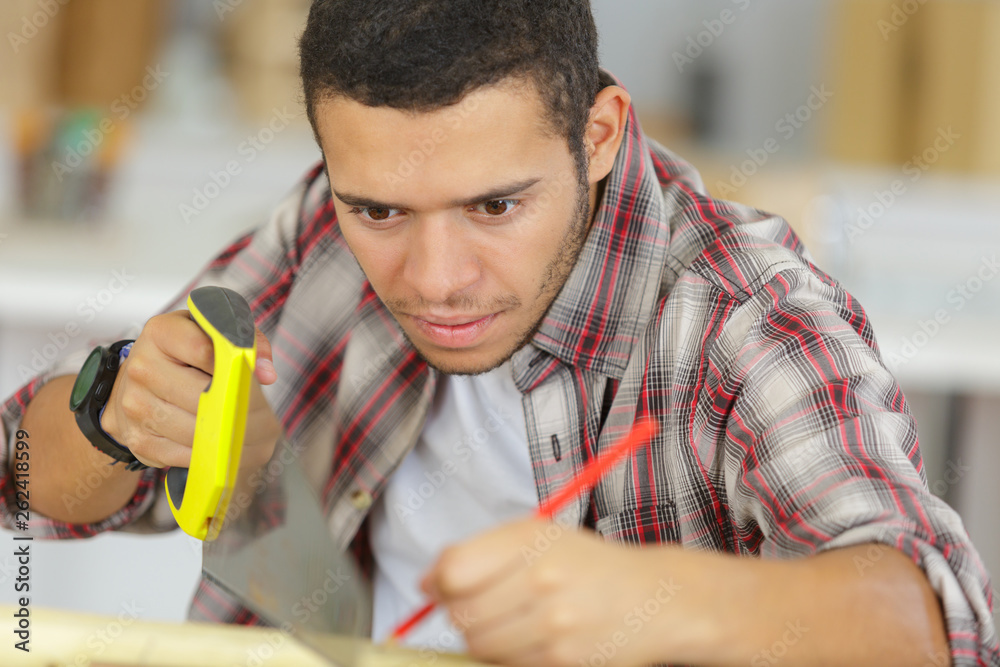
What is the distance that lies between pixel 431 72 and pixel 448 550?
0.38m

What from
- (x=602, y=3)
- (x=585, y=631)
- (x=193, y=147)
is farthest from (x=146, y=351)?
(x=602, y=3)

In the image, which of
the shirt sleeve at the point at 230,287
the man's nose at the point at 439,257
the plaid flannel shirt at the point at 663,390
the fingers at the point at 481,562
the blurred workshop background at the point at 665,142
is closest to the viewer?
the fingers at the point at 481,562

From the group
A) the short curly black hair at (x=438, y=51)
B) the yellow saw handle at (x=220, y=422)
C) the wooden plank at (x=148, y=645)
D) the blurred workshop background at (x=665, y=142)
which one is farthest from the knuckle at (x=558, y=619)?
the blurred workshop background at (x=665, y=142)

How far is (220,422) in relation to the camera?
0.66 m

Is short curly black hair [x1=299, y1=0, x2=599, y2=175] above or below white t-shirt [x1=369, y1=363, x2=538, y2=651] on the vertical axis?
above

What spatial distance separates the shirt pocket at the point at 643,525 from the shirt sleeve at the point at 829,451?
0.10 m

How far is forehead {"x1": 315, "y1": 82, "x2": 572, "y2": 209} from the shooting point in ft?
2.30

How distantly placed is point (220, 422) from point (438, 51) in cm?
33

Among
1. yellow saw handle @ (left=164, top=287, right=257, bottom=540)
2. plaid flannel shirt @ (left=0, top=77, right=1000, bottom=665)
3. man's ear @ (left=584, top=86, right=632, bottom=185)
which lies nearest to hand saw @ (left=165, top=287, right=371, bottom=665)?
yellow saw handle @ (left=164, top=287, right=257, bottom=540)

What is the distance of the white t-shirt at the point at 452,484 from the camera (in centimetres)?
94

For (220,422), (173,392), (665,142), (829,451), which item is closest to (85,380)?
(173,392)

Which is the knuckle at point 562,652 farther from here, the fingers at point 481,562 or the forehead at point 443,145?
the forehead at point 443,145

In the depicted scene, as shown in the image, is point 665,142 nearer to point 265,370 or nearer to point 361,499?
point 361,499

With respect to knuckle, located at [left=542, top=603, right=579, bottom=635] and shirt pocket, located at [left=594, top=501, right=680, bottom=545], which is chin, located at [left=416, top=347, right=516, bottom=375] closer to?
shirt pocket, located at [left=594, top=501, right=680, bottom=545]
